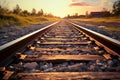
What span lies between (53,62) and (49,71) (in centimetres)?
45

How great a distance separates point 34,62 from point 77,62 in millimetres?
710

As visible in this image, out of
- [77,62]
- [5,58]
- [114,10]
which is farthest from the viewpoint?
[114,10]

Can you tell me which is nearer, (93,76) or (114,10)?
(93,76)

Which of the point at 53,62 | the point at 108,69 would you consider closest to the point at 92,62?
the point at 108,69

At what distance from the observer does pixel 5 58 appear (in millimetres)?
2908

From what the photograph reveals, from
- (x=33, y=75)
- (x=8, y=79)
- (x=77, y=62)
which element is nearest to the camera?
(x=8, y=79)

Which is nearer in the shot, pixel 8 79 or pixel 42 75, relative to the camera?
pixel 8 79

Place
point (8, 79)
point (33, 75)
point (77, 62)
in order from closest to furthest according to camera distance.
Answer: point (8, 79) → point (33, 75) → point (77, 62)

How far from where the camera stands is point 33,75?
2387 millimetres

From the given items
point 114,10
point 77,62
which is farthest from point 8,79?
point 114,10

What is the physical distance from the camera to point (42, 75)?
2.40 m

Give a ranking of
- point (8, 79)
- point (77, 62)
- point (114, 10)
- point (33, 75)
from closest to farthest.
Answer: point (8, 79) < point (33, 75) < point (77, 62) < point (114, 10)

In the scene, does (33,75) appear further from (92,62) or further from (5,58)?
(92,62)

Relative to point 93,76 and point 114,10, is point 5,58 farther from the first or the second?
point 114,10
